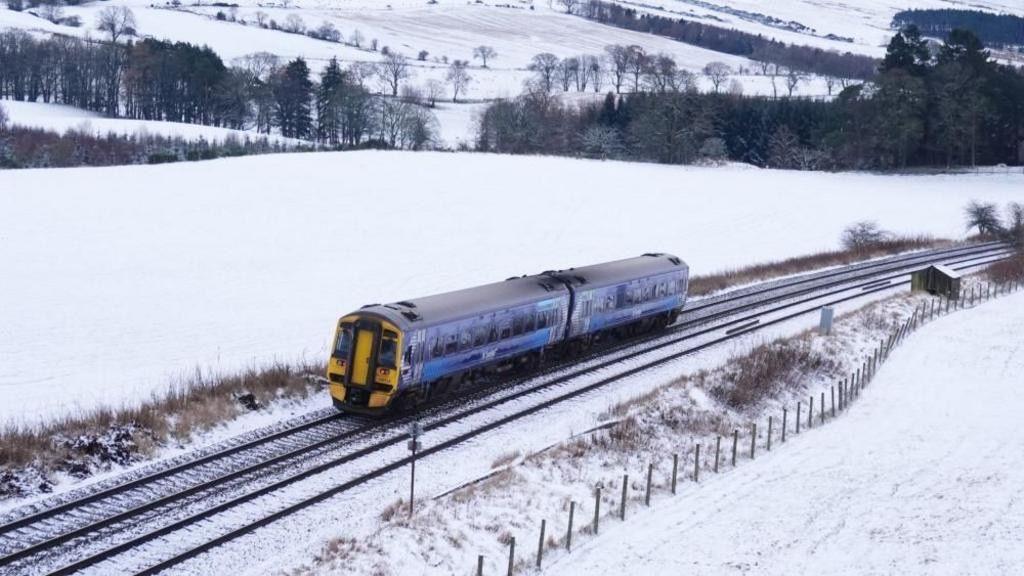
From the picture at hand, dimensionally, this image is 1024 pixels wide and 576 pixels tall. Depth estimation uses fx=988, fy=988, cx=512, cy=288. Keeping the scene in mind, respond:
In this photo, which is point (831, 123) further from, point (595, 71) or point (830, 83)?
point (595, 71)

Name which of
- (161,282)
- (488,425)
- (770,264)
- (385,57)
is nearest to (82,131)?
(161,282)

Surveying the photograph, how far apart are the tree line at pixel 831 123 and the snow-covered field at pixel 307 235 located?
6.15 metres

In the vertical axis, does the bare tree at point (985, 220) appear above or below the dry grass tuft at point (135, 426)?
above

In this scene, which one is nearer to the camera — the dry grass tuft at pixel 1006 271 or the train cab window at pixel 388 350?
the train cab window at pixel 388 350

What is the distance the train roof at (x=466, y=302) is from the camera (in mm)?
25156

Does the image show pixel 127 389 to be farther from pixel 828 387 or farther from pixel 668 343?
pixel 828 387

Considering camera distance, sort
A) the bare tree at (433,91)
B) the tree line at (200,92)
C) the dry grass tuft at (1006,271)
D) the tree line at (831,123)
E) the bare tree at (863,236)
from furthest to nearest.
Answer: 1. the bare tree at (433,91)
2. the tree line at (200,92)
3. the tree line at (831,123)
4. the bare tree at (863,236)
5. the dry grass tuft at (1006,271)

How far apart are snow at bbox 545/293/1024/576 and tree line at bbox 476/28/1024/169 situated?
7333cm

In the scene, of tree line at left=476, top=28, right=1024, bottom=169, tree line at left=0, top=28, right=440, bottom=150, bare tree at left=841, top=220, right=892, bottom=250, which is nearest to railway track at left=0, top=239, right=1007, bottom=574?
bare tree at left=841, top=220, right=892, bottom=250

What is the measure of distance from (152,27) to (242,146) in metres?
117

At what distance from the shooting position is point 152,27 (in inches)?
7731

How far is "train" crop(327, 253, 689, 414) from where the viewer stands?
81.0ft

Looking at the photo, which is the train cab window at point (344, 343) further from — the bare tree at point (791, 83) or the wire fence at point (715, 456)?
the bare tree at point (791, 83)

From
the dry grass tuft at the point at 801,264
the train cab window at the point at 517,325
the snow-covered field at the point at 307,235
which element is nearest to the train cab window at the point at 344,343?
the train cab window at the point at 517,325
